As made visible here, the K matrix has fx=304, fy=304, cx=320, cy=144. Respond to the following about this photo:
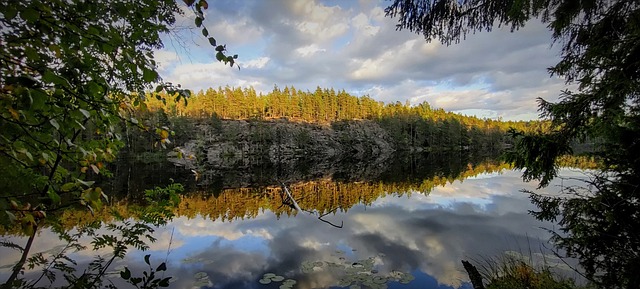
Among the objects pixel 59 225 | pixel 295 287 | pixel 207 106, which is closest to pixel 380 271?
pixel 295 287

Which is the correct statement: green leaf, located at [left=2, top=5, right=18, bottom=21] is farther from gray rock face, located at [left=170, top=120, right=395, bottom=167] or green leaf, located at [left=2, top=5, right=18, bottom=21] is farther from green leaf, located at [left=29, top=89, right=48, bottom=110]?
gray rock face, located at [left=170, top=120, right=395, bottom=167]

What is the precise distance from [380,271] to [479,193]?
18.3 meters

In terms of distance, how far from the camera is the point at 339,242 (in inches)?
498

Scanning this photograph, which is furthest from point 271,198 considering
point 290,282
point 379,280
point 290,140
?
point 290,140

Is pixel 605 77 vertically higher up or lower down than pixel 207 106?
lower down

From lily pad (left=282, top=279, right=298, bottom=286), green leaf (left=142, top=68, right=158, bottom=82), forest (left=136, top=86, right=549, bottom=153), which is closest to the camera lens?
green leaf (left=142, top=68, right=158, bottom=82)

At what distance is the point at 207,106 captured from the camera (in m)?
118

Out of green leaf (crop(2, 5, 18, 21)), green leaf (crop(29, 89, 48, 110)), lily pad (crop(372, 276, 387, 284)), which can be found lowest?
lily pad (crop(372, 276, 387, 284))

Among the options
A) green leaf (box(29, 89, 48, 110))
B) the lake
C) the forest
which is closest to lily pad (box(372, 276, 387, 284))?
the lake

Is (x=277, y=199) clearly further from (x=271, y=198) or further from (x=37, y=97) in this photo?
(x=37, y=97)

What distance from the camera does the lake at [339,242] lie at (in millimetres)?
9344

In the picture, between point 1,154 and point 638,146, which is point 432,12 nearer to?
point 638,146

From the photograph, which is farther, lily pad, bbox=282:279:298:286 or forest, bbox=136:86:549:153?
forest, bbox=136:86:549:153

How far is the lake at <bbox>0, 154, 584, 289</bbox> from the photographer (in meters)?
9.34
